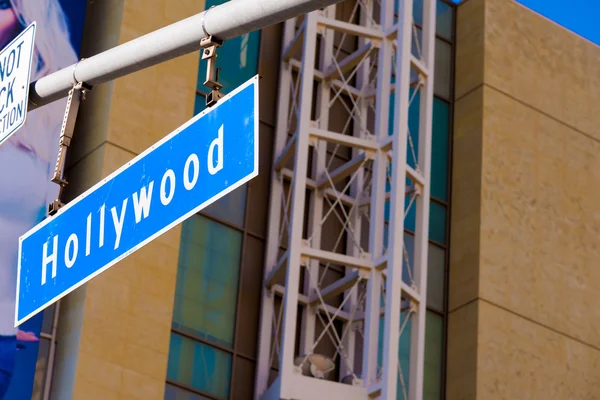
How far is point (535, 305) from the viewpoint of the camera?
2647cm

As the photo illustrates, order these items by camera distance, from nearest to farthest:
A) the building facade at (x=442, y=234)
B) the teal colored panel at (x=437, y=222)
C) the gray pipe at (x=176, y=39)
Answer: the gray pipe at (x=176, y=39)
the building facade at (x=442, y=234)
the teal colored panel at (x=437, y=222)

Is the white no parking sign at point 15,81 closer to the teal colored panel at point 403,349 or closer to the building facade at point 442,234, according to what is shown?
the building facade at point 442,234

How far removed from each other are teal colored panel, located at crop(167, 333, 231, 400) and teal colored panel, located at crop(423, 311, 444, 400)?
4718 millimetres

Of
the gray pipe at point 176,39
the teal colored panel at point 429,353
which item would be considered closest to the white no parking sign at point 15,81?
the gray pipe at point 176,39

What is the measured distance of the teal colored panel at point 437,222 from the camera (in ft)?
89.6

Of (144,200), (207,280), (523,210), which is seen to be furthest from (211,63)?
(523,210)

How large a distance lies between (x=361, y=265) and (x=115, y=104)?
4.98m

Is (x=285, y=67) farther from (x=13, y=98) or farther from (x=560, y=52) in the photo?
(x=13, y=98)

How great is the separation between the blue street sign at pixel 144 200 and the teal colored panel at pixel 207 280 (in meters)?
14.2

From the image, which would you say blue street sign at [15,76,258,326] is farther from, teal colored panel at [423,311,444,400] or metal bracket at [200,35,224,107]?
teal colored panel at [423,311,444,400]

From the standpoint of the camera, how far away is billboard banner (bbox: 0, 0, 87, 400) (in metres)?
19.8

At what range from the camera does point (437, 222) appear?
90.2 feet

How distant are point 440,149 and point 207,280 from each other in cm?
741

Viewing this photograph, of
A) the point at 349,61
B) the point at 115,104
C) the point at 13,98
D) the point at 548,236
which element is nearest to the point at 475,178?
the point at 548,236
